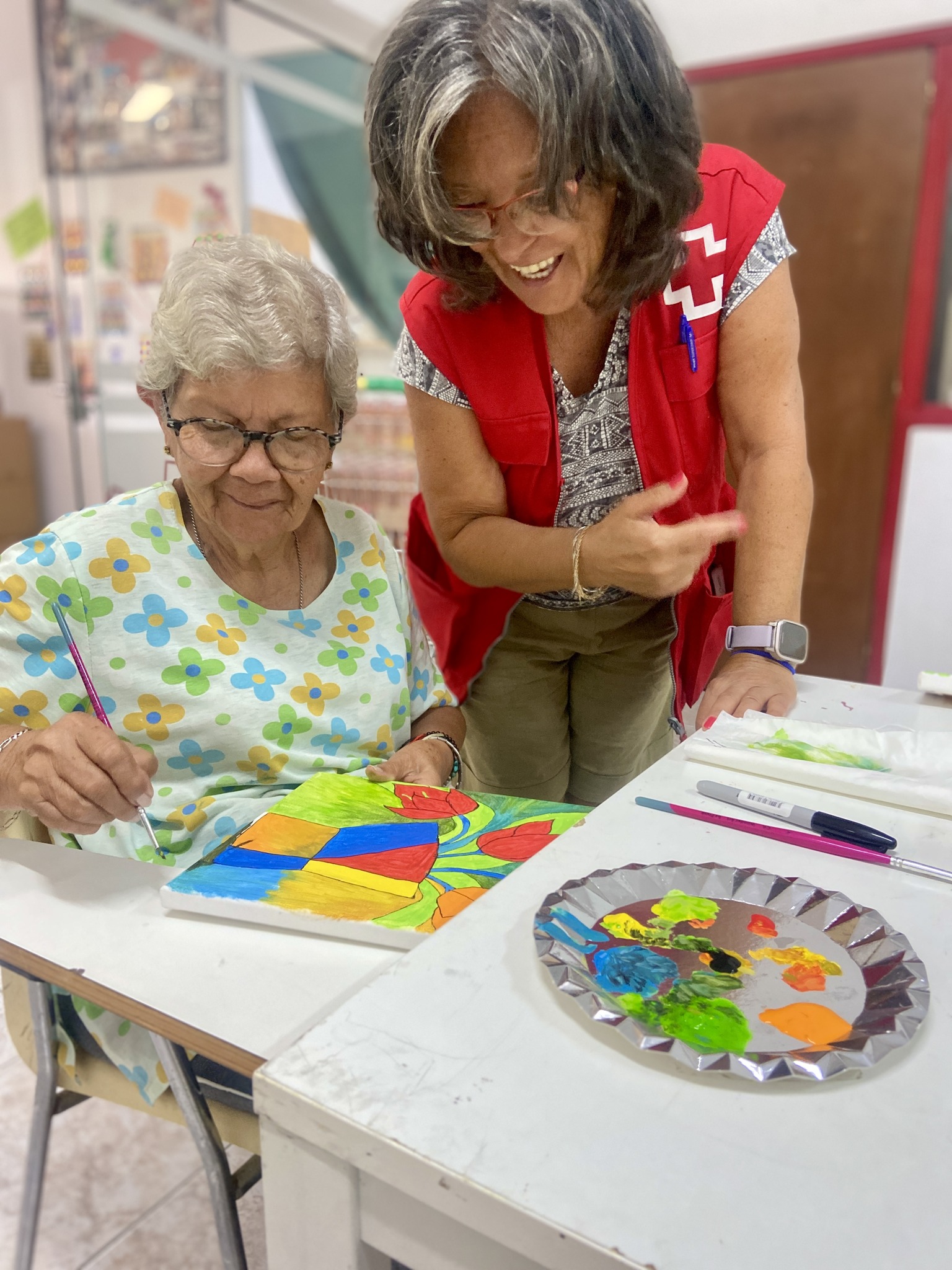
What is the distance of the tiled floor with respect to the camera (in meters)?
1.41

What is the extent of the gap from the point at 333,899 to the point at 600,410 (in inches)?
31.7

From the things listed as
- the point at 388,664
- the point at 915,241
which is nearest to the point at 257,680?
the point at 388,664

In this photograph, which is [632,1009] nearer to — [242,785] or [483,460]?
[242,785]

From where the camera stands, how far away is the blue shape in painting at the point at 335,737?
3.97 feet

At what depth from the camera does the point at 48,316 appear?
5.04 metres

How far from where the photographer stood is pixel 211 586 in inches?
46.1

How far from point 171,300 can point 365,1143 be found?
93cm

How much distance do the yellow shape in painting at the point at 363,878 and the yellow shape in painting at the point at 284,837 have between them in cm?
3

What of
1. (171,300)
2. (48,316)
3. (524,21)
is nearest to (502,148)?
(524,21)

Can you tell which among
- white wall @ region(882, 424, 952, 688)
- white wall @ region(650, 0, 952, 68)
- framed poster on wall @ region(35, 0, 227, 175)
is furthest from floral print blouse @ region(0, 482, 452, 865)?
framed poster on wall @ region(35, 0, 227, 175)

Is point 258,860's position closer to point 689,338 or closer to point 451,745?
point 451,745

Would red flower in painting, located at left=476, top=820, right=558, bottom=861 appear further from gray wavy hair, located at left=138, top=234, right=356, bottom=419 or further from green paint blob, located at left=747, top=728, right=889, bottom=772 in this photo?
gray wavy hair, located at left=138, top=234, right=356, bottom=419

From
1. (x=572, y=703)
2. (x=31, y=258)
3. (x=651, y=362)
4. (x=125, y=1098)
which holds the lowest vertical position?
(x=125, y=1098)

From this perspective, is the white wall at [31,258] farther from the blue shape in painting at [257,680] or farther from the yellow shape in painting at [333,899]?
the yellow shape in painting at [333,899]
